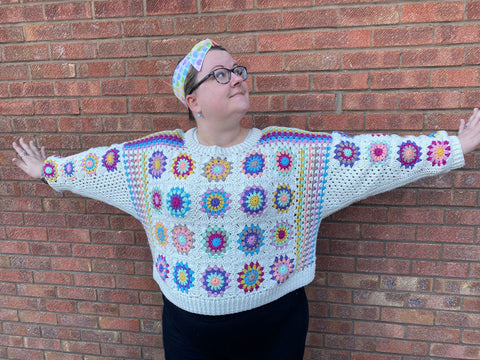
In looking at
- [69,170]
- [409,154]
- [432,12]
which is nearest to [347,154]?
[409,154]

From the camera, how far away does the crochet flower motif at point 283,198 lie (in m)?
1.55

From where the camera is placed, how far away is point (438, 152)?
1513mm

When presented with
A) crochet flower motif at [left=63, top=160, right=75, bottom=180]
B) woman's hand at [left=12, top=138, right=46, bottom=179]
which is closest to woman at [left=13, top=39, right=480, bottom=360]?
crochet flower motif at [left=63, top=160, right=75, bottom=180]

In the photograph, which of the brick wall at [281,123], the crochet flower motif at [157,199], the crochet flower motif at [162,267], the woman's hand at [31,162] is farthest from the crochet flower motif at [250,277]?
the woman's hand at [31,162]

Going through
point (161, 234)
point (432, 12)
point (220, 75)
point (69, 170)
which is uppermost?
point (432, 12)

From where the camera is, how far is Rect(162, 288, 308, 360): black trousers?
159 centimetres

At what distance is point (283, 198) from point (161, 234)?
570 millimetres

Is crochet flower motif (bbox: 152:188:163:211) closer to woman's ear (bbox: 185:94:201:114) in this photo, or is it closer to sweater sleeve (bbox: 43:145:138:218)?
sweater sleeve (bbox: 43:145:138:218)

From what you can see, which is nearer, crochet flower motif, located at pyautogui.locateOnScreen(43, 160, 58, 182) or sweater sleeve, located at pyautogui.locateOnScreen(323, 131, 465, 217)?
sweater sleeve, located at pyautogui.locateOnScreen(323, 131, 465, 217)

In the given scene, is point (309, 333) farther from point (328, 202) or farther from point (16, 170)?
point (16, 170)

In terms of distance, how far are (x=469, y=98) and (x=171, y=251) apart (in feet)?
5.39

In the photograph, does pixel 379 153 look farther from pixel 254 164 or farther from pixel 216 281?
pixel 216 281

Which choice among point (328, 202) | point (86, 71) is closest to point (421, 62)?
point (328, 202)

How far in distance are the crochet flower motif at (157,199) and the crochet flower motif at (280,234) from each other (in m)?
→ 0.51
